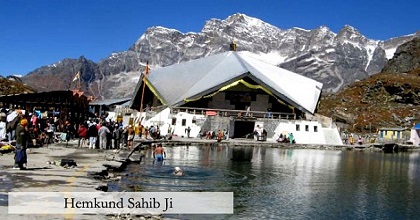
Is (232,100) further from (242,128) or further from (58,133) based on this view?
(58,133)

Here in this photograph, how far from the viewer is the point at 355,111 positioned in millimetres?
125062

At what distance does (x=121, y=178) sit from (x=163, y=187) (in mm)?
1859

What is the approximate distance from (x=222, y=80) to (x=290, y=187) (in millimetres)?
44779

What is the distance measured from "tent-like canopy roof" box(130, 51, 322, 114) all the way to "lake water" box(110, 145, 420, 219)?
34.7 m

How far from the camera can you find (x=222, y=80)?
65750 mm

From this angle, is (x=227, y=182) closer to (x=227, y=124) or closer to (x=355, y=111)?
(x=227, y=124)

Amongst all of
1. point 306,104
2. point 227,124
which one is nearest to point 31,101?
point 227,124

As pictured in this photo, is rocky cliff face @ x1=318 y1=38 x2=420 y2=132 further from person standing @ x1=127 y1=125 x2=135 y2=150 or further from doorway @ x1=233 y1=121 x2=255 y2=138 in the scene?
person standing @ x1=127 y1=125 x2=135 y2=150

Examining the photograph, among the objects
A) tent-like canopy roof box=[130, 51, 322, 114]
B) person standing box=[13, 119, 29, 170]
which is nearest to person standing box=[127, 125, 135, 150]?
person standing box=[13, 119, 29, 170]

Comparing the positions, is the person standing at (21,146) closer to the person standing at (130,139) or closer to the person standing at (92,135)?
the person standing at (92,135)

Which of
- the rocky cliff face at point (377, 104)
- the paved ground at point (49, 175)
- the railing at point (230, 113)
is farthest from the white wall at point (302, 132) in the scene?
the rocky cliff face at point (377, 104)

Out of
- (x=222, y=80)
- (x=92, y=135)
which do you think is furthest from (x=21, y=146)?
(x=222, y=80)

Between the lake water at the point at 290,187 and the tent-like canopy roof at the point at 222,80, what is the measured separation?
1368 inches

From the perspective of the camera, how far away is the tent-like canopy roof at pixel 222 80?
65.0 metres
